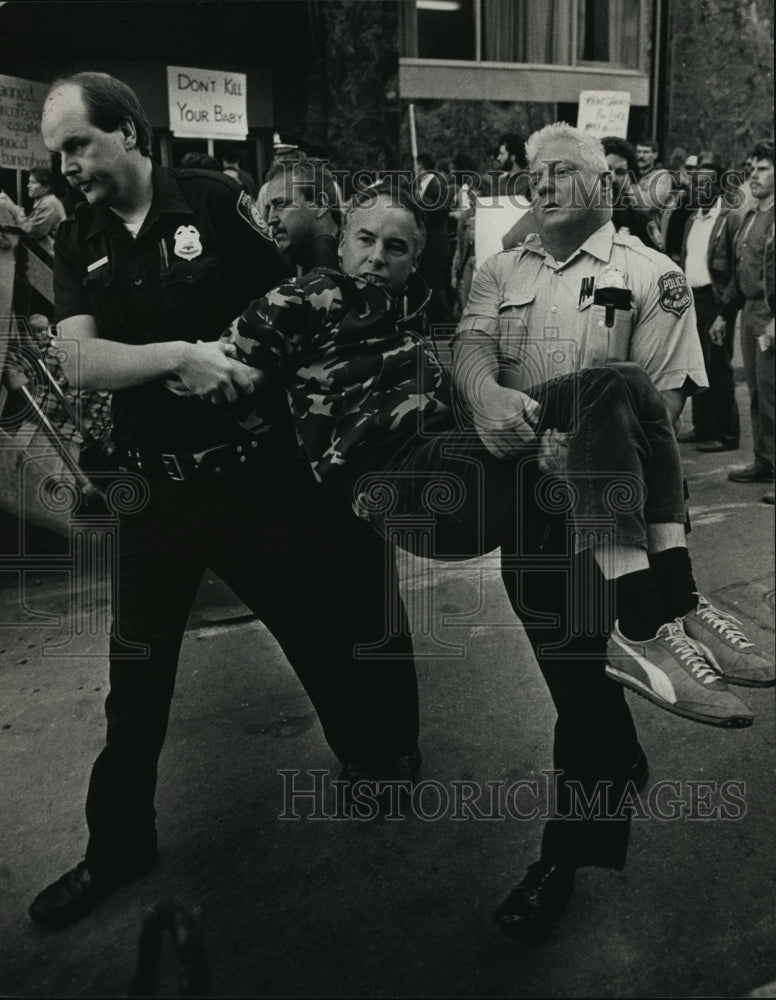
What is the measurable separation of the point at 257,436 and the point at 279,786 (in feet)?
4.02

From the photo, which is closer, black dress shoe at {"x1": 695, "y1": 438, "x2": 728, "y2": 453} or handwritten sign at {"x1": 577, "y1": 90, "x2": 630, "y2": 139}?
black dress shoe at {"x1": 695, "y1": 438, "x2": 728, "y2": 453}

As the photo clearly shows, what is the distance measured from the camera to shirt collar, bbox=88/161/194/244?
233 cm

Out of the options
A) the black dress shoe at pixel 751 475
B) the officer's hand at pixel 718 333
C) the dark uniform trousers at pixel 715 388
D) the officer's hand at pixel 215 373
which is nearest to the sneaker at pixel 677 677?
the officer's hand at pixel 215 373

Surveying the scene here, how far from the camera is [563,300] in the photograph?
2.36 meters

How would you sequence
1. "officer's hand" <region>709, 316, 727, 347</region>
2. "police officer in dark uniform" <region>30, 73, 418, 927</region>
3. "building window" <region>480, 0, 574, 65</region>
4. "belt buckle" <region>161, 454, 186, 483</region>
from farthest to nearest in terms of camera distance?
"officer's hand" <region>709, 316, 727, 347</region> < "building window" <region>480, 0, 574, 65</region> < "belt buckle" <region>161, 454, 186, 483</region> < "police officer in dark uniform" <region>30, 73, 418, 927</region>

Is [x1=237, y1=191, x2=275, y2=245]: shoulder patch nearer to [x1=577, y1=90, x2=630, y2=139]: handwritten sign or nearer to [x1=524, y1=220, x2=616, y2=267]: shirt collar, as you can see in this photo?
[x1=524, y1=220, x2=616, y2=267]: shirt collar

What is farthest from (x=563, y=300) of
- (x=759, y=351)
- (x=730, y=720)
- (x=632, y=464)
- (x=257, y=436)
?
(x=759, y=351)

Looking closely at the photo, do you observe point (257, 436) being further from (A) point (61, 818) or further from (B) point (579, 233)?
(A) point (61, 818)

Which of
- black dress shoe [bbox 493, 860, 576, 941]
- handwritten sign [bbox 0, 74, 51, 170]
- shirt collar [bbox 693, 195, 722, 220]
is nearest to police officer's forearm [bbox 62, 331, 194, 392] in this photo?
black dress shoe [bbox 493, 860, 576, 941]

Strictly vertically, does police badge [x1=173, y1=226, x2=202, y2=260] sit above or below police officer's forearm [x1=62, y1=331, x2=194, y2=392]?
above

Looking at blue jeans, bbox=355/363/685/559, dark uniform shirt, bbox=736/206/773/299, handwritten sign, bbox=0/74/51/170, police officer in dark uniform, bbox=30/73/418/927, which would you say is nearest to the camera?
blue jeans, bbox=355/363/685/559

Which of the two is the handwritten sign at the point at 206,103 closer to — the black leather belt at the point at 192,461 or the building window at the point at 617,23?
the building window at the point at 617,23

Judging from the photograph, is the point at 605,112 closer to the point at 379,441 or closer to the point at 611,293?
the point at 611,293

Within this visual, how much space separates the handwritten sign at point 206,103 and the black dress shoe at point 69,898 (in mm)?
5977
